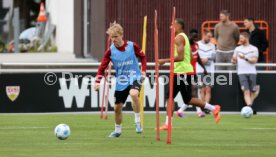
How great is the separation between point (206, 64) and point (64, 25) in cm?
1506

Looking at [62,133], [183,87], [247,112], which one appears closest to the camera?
[62,133]

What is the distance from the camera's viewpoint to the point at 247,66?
84.6ft

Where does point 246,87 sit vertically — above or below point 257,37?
below

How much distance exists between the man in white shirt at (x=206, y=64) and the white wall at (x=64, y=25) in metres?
12.2

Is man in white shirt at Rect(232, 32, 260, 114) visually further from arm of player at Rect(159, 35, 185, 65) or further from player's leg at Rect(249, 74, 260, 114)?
arm of player at Rect(159, 35, 185, 65)

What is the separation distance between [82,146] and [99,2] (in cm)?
1497

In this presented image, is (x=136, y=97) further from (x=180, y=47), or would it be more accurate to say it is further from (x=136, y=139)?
(x=180, y=47)

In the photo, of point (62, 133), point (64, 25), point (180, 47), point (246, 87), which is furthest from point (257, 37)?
point (64, 25)

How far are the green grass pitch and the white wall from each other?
49.0ft

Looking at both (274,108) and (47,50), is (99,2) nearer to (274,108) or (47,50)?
(274,108)

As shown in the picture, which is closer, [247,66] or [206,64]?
[247,66]

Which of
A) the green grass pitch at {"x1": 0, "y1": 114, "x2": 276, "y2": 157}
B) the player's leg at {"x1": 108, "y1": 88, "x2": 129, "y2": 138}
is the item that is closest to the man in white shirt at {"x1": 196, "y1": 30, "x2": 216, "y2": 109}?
the green grass pitch at {"x1": 0, "y1": 114, "x2": 276, "y2": 157}

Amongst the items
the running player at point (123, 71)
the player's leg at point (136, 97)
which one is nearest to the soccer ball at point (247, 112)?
the player's leg at point (136, 97)

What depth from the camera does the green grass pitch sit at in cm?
1526
